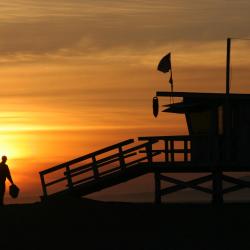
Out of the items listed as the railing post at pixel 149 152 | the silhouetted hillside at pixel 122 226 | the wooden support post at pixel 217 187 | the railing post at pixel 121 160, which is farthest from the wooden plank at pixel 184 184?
the silhouetted hillside at pixel 122 226

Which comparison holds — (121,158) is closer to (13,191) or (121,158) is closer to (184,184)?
(184,184)

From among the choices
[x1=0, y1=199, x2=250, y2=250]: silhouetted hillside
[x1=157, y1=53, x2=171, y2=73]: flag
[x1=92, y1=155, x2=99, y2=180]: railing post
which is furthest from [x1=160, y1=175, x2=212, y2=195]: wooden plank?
[x1=0, y1=199, x2=250, y2=250]: silhouetted hillside

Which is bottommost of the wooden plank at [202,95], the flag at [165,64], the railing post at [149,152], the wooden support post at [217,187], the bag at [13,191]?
the wooden support post at [217,187]

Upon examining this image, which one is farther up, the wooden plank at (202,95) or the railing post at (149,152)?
the wooden plank at (202,95)

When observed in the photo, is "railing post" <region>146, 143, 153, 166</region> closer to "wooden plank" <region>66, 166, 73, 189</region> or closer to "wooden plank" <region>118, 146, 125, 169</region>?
"wooden plank" <region>118, 146, 125, 169</region>

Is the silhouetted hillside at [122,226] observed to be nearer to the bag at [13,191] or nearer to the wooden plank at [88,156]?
the bag at [13,191]

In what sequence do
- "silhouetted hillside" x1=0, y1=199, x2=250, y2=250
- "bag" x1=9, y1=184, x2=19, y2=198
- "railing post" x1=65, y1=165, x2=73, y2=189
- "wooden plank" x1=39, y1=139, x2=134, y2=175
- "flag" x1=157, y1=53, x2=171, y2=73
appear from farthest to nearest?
"flag" x1=157, y1=53, x2=171, y2=73, "railing post" x1=65, y1=165, x2=73, y2=189, "wooden plank" x1=39, y1=139, x2=134, y2=175, "bag" x1=9, y1=184, x2=19, y2=198, "silhouetted hillside" x1=0, y1=199, x2=250, y2=250

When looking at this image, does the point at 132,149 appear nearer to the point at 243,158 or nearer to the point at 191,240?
the point at 243,158

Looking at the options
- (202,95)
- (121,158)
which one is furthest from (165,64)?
(121,158)

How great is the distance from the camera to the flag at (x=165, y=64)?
40.9 metres

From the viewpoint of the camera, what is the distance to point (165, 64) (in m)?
40.9

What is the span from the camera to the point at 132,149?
39.2m

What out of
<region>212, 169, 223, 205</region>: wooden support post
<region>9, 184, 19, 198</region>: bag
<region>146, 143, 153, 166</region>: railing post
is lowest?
<region>212, 169, 223, 205</region>: wooden support post

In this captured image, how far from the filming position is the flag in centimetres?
4088
